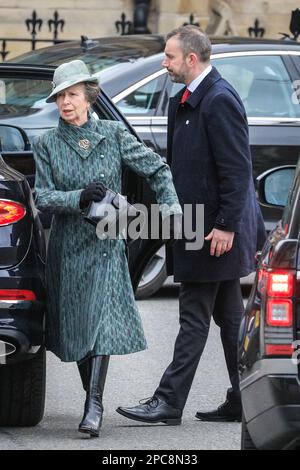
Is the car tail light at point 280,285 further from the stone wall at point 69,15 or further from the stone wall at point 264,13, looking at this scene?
the stone wall at point 264,13

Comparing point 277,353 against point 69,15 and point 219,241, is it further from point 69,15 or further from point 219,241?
point 69,15

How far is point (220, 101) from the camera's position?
702cm

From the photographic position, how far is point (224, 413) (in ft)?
23.8

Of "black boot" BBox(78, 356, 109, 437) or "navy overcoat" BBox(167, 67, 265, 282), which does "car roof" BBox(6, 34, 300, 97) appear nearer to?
"navy overcoat" BBox(167, 67, 265, 282)

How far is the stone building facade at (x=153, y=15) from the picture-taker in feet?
75.5

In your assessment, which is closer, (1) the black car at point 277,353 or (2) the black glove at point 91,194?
(1) the black car at point 277,353

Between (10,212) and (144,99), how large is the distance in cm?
376

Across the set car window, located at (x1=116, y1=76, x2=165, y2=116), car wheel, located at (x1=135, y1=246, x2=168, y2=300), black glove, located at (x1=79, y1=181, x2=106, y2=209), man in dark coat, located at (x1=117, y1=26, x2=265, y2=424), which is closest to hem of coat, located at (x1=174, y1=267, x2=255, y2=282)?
man in dark coat, located at (x1=117, y1=26, x2=265, y2=424)

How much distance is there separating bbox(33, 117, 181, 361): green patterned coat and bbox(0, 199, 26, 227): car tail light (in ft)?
0.71

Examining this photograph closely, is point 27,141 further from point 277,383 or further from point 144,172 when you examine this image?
point 277,383

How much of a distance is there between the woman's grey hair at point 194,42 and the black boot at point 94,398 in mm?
1465

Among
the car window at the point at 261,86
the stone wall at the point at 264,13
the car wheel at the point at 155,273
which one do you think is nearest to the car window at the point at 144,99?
the car window at the point at 261,86

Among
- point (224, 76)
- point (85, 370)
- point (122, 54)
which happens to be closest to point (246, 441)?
point (85, 370)

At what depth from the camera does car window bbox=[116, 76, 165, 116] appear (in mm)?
10086
